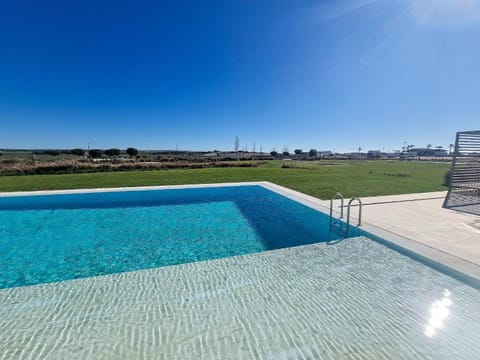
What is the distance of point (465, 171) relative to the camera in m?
7.20

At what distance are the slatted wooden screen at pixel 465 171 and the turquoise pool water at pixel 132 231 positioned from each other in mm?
4325

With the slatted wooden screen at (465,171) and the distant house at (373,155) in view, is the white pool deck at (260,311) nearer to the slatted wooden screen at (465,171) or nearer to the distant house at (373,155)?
the slatted wooden screen at (465,171)

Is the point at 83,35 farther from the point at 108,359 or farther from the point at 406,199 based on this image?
the point at 406,199

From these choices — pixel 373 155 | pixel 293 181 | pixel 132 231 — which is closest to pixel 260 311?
pixel 132 231

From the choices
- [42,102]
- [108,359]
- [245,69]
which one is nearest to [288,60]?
[245,69]

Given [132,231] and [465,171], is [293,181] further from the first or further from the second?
[132,231]

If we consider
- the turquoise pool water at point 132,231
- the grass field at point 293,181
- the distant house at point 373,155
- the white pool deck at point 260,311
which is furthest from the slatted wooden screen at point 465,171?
the distant house at point 373,155

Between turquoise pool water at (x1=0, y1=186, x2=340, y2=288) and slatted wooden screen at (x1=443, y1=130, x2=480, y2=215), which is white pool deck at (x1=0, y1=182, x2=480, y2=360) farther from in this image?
slatted wooden screen at (x1=443, y1=130, x2=480, y2=215)

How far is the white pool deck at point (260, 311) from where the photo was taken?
1.72 metres

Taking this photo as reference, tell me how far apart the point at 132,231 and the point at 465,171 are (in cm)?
1019

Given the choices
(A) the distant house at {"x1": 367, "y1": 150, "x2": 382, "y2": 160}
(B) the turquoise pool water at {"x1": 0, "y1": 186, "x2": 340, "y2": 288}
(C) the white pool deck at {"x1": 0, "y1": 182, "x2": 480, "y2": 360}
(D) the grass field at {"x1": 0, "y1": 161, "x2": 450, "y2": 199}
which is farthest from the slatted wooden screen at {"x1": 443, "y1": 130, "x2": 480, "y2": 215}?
(A) the distant house at {"x1": 367, "y1": 150, "x2": 382, "y2": 160}

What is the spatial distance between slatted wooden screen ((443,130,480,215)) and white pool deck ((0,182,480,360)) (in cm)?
402

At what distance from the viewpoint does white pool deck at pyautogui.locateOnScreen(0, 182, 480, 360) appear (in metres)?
1.72

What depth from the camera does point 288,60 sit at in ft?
35.6
